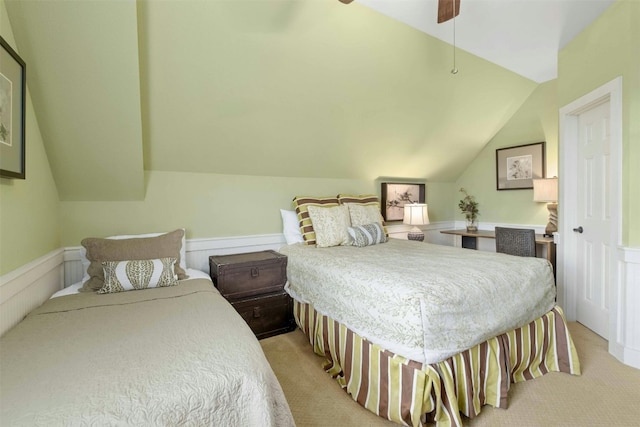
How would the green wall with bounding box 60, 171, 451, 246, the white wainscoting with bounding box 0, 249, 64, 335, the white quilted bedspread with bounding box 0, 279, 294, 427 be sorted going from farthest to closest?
the green wall with bounding box 60, 171, 451, 246 < the white wainscoting with bounding box 0, 249, 64, 335 < the white quilted bedspread with bounding box 0, 279, 294, 427

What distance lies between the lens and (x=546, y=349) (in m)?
1.91

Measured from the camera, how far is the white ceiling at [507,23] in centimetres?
209

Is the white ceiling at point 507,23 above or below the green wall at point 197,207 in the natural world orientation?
above

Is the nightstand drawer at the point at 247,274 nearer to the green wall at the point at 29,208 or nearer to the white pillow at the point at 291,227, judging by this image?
the white pillow at the point at 291,227

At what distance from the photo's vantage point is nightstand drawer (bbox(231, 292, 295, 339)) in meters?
2.37

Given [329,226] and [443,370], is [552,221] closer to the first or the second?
[329,226]

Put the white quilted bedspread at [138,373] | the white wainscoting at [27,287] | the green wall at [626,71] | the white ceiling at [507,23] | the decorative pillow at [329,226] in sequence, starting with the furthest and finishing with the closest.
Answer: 1. the decorative pillow at [329,226]
2. the white ceiling at [507,23]
3. the green wall at [626,71]
4. the white wainscoting at [27,287]
5. the white quilted bedspread at [138,373]

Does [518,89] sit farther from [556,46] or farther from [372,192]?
[372,192]

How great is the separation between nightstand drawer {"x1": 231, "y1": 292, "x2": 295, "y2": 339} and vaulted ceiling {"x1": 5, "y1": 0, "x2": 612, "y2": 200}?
1249mm

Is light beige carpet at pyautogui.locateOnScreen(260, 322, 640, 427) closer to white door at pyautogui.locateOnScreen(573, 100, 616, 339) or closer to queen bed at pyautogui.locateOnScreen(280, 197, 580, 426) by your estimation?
queen bed at pyautogui.locateOnScreen(280, 197, 580, 426)

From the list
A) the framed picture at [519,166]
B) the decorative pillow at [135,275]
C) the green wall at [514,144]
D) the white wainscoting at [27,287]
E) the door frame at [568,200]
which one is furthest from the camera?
the framed picture at [519,166]

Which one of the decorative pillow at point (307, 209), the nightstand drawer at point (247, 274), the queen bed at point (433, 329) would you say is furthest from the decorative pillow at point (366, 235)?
the nightstand drawer at point (247, 274)

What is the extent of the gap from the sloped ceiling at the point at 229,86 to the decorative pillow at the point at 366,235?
855 millimetres

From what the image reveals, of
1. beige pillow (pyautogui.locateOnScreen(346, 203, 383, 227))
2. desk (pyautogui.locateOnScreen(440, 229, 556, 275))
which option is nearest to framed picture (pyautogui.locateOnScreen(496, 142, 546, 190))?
desk (pyautogui.locateOnScreen(440, 229, 556, 275))
